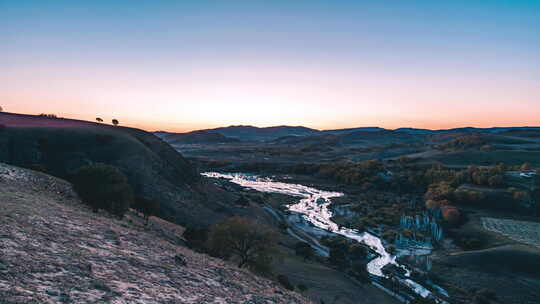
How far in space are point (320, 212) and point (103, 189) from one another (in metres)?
44.9

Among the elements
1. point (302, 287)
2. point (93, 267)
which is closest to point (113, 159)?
point (302, 287)

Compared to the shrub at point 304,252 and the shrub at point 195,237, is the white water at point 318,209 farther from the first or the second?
A: the shrub at point 195,237

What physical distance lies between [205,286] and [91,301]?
17.4 ft

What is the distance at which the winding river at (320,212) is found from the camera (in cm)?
3704

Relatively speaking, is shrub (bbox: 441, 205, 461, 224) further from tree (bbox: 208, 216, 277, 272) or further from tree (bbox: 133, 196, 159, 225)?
tree (bbox: 133, 196, 159, 225)

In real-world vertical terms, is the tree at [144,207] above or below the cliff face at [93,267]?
below

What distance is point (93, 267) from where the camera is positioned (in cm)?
1185

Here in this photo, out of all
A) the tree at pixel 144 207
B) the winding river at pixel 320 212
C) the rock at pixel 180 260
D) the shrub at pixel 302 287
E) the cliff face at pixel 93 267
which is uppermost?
the cliff face at pixel 93 267

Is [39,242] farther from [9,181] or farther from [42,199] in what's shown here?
[9,181]

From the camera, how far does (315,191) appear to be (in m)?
87.4

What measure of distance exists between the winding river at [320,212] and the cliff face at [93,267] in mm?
22685

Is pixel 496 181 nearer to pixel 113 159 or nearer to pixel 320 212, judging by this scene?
pixel 320 212

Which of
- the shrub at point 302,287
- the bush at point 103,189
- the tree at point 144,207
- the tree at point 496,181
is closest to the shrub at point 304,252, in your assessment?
the shrub at point 302,287

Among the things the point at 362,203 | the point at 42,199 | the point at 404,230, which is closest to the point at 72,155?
the point at 42,199
